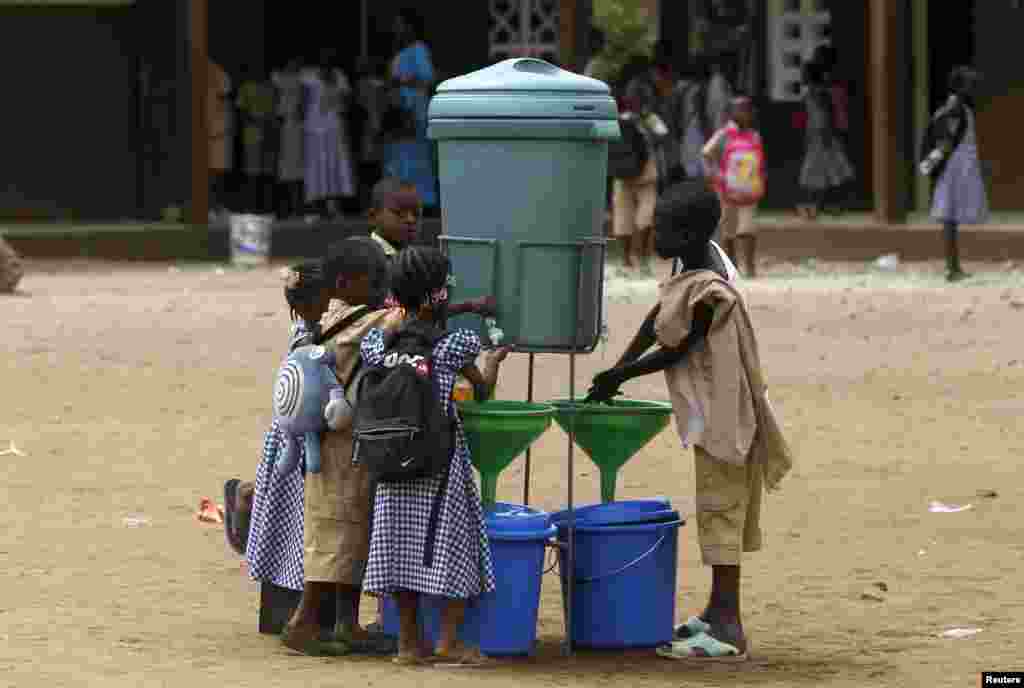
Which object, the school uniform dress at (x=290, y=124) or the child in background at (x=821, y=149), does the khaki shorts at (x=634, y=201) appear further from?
the school uniform dress at (x=290, y=124)

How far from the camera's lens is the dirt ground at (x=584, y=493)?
619 cm

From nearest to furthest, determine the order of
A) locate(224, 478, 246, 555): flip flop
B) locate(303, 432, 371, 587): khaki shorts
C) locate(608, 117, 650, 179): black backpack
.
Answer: locate(303, 432, 371, 587): khaki shorts → locate(224, 478, 246, 555): flip flop → locate(608, 117, 650, 179): black backpack

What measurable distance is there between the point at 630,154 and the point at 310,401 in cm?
1187

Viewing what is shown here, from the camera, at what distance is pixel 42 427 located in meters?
10.6

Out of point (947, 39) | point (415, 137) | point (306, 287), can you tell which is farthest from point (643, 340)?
point (947, 39)

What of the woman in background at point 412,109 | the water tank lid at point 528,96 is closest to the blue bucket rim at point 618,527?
the water tank lid at point 528,96

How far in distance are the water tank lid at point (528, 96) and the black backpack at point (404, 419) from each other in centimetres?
66

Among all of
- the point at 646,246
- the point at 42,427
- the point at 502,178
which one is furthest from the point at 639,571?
the point at 646,246

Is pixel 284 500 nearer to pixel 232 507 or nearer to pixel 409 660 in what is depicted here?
pixel 232 507

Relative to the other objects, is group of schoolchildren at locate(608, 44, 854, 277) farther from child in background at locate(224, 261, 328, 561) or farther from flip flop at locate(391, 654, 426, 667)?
flip flop at locate(391, 654, 426, 667)

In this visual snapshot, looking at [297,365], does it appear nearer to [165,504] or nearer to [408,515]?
[408,515]

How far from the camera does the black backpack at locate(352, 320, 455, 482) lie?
19.4 feet

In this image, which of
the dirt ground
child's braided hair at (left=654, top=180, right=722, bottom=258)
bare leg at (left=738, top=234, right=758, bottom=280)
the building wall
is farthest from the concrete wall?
child's braided hair at (left=654, top=180, right=722, bottom=258)

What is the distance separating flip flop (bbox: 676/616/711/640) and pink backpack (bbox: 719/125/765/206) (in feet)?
Answer: 36.5
